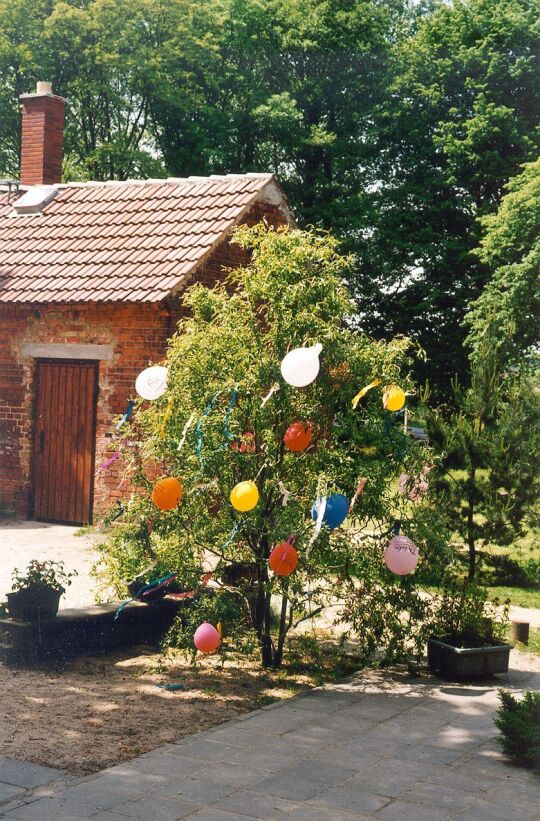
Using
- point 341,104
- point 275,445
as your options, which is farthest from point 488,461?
point 341,104

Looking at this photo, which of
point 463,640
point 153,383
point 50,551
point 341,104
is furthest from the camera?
point 341,104

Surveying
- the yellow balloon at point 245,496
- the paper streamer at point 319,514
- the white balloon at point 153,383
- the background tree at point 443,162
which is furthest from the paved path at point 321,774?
the background tree at point 443,162

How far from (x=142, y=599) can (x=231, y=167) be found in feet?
80.8

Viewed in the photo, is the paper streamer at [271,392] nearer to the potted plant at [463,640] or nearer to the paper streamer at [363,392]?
the paper streamer at [363,392]

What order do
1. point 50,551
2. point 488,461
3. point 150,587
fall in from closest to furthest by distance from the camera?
point 150,587
point 488,461
point 50,551

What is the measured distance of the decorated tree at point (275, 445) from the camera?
7785 millimetres

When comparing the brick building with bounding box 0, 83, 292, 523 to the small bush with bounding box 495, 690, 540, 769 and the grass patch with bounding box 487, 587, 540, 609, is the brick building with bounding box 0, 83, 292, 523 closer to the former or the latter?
the grass patch with bounding box 487, 587, 540, 609

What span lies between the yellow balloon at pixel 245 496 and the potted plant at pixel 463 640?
2095 mm

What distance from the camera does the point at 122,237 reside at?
15922mm

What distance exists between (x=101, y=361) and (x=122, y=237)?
217cm

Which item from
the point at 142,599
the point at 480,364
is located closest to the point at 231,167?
the point at 480,364

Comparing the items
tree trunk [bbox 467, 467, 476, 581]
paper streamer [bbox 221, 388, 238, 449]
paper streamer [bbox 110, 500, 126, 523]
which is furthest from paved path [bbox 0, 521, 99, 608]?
tree trunk [bbox 467, 467, 476, 581]

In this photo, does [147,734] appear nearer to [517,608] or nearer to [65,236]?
[517,608]

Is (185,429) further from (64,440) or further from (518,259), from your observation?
(518,259)
